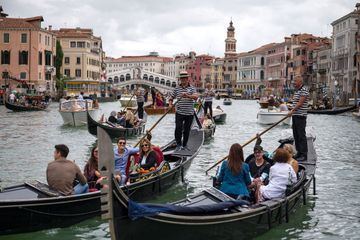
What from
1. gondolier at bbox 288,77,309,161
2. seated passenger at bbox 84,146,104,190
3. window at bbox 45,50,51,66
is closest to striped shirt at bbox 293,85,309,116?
gondolier at bbox 288,77,309,161

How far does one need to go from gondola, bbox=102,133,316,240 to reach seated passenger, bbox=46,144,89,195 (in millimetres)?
873

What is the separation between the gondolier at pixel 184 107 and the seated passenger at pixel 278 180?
205 cm

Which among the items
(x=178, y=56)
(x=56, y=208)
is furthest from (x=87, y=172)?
(x=178, y=56)

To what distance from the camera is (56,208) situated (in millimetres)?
4102

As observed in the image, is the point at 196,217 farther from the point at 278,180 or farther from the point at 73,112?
the point at 73,112

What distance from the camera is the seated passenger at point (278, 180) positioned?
4.25m

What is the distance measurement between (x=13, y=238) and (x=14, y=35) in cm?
2804

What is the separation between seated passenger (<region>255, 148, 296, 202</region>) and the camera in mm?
4246

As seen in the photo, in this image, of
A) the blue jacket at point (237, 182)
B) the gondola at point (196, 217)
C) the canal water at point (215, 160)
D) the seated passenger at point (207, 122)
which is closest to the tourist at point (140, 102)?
the canal water at point (215, 160)

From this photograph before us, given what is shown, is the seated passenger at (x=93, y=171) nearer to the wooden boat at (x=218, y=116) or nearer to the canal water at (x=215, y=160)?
the canal water at (x=215, y=160)

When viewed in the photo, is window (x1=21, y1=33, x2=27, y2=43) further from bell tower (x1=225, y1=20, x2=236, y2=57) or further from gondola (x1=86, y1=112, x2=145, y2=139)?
bell tower (x1=225, y1=20, x2=236, y2=57)

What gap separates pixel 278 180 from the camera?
4281 millimetres

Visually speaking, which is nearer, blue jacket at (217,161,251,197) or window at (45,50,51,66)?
blue jacket at (217,161,251,197)

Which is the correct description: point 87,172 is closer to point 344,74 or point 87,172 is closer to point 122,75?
point 344,74
